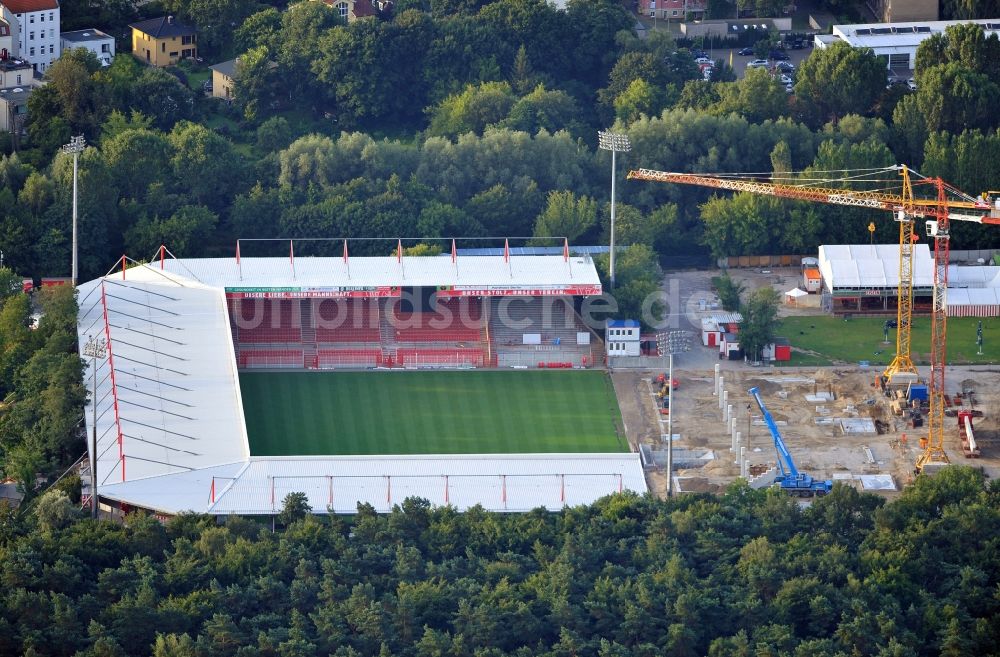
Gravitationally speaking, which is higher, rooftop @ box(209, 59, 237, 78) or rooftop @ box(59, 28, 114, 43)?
rooftop @ box(59, 28, 114, 43)

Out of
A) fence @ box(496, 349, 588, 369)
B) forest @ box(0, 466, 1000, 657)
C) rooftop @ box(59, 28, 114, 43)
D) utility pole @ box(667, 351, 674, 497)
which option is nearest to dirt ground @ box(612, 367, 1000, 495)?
utility pole @ box(667, 351, 674, 497)

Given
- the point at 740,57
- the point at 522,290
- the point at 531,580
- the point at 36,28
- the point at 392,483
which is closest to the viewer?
the point at 531,580

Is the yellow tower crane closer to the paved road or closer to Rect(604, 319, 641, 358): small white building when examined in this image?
Rect(604, 319, 641, 358): small white building

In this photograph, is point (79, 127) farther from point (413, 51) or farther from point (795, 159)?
point (795, 159)

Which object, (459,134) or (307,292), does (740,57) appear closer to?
(459,134)

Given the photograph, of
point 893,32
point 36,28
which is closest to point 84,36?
point 36,28
